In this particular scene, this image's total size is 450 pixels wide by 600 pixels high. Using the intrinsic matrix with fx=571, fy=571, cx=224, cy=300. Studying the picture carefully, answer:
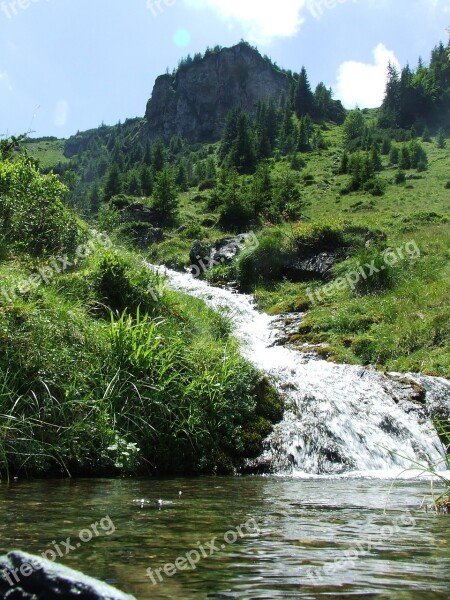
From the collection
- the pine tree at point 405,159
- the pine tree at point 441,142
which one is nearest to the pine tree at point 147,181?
the pine tree at point 405,159

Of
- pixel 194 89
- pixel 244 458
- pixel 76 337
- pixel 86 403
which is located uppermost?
pixel 194 89

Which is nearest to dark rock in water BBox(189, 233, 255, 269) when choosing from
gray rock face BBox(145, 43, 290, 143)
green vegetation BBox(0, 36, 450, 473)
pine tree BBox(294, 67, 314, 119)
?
green vegetation BBox(0, 36, 450, 473)

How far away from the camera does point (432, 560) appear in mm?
3109

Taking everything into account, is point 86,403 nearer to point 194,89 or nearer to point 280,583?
point 280,583

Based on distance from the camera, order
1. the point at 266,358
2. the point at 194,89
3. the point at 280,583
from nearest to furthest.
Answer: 1. the point at 280,583
2. the point at 266,358
3. the point at 194,89

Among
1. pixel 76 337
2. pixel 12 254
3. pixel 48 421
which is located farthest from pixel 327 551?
pixel 12 254

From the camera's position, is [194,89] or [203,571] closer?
[203,571]

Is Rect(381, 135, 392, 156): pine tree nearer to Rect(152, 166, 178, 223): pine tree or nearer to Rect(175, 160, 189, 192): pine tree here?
Rect(175, 160, 189, 192): pine tree

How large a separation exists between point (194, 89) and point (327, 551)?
7614 inches

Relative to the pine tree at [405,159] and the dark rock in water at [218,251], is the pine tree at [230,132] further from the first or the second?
the dark rock in water at [218,251]
